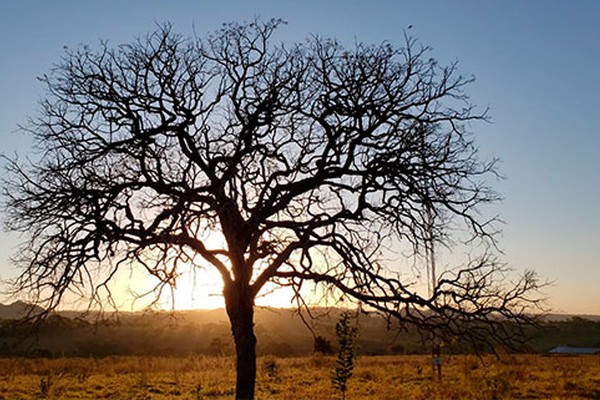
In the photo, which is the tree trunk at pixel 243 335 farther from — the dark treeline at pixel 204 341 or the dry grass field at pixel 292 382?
the dark treeline at pixel 204 341

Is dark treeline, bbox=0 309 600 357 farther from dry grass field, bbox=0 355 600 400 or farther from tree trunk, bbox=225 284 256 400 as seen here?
tree trunk, bbox=225 284 256 400

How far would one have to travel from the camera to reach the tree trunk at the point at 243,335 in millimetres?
14438

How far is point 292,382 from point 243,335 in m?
10.7

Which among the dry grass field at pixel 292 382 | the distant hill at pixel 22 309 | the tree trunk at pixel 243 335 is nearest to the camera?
the distant hill at pixel 22 309

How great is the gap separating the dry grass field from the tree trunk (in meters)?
2.24

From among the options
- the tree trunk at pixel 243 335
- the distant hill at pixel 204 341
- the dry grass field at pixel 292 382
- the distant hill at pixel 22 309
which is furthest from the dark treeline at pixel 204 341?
the distant hill at pixel 22 309

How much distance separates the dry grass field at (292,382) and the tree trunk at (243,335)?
2237 mm

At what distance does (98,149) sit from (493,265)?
861 cm

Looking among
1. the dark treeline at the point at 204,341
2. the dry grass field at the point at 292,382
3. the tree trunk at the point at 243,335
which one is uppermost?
the dark treeline at the point at 204,341

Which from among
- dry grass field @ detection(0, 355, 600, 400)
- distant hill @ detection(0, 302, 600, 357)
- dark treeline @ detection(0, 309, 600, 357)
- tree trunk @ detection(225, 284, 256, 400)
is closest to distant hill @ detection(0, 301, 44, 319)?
tree trunk @ detection(225, 284, 256, 400)

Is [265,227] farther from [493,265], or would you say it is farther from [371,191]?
[493,265]

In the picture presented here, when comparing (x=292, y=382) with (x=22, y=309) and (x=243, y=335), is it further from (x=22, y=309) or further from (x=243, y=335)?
(x=22, y=309)

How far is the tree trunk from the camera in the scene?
14.4 m

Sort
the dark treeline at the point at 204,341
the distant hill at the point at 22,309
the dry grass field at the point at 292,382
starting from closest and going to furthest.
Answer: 1. the distant hill at the point at 22,309
2. the dry grass field at the point at 292,382
3. the dark treeline at the point at 204,341
